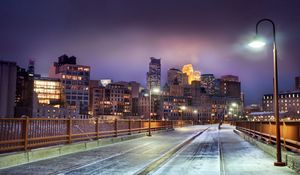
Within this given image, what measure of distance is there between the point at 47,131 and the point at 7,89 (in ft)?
491

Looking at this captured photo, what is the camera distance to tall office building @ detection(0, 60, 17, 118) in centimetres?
14900

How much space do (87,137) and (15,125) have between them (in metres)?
8.88

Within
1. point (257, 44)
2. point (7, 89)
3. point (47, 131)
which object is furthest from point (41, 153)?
point (7, 89)

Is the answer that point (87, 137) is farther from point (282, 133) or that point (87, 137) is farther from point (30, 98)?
point (30, 98)

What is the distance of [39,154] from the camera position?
52.7ft

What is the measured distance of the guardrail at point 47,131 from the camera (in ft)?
48.1

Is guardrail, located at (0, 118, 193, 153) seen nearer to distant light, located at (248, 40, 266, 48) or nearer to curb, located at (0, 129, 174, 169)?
curb, located at (0, 129, 174, 169)

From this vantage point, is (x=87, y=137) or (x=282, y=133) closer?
(x=282, y=133)

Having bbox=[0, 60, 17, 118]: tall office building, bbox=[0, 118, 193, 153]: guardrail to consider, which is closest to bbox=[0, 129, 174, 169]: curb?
bbox=[0, 118, 193, 153]: guardrail

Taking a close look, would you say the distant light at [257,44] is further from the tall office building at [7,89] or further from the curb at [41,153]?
the tall office building at [7,89]

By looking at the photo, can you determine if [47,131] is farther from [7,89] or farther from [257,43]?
[7,89]

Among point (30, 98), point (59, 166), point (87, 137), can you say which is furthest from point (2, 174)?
point (30, 98)

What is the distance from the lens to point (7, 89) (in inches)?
6171

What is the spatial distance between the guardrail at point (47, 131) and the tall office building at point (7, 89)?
131m
